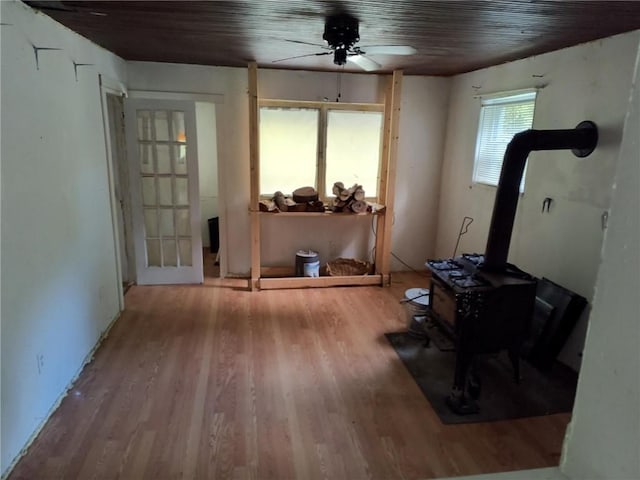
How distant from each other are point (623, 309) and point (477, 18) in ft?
7.66

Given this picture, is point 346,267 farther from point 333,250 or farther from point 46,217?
point 46,217

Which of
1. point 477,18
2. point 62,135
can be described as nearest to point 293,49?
point 477,18

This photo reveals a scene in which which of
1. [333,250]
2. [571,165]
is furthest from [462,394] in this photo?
[333,250]

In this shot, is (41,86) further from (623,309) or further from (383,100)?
(383,100)

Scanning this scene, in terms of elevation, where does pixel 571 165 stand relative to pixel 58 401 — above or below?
above

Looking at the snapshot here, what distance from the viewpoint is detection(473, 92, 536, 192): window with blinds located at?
12.2 feet

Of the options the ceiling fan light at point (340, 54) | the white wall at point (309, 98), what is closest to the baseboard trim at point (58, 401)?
the white wall at point (309, 98)

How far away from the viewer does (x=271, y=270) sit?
4.99 meters

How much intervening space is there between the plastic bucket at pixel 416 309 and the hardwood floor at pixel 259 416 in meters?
0.22

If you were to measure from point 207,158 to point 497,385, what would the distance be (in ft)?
15.2

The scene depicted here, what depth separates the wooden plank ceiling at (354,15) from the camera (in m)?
2.20

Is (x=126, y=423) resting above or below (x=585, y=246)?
below

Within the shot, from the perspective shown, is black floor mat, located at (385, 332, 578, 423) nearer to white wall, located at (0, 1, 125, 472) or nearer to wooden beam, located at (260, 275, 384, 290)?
wooden beam, located at (260, 275, 384, 290)

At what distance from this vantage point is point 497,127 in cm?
413
